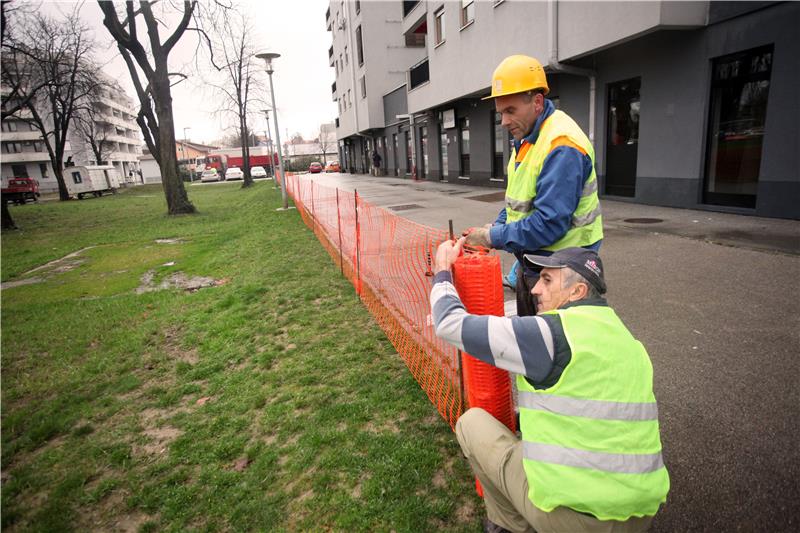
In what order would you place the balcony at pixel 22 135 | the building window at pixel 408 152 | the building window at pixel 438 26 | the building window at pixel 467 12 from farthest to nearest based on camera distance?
1. the balcony at pixel 22 135
2. the building window at pixel 408 152
3. the building window at pixel 438 26
4. the building window at pixel 467 12

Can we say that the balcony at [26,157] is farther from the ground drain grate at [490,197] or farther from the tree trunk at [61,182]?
the ground drain grate at [490,197]

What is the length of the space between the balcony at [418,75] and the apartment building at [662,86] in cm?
310

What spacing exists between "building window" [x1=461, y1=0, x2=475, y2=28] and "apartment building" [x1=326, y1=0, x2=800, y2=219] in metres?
0.06

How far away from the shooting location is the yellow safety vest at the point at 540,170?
7.17ft

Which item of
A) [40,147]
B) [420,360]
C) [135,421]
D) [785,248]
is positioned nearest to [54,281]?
[135,421]

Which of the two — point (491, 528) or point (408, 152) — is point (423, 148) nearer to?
point (408, 152)

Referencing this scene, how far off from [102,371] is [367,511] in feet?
11.4

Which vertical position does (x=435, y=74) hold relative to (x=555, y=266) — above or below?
above

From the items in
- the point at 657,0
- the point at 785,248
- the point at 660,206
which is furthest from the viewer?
the point at 660,206

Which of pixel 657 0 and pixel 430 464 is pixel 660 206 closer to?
pixel 657 0

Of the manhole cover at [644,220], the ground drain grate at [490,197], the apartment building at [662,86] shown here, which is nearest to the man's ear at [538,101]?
the manhole cover at [644,220]

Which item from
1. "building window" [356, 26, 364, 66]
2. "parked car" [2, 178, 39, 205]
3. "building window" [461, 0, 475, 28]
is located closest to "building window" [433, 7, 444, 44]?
"building window" [461, 0, 475, 28]

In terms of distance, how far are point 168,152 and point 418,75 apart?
39.1 ft

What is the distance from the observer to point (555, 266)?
1688 millimetres
